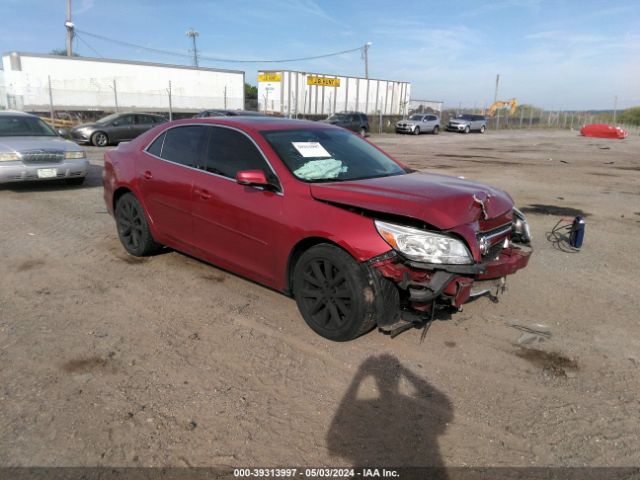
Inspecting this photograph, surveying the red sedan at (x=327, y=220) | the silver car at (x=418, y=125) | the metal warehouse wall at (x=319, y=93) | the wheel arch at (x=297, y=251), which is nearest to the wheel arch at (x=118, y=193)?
the red sedan at (x=327, y=220)

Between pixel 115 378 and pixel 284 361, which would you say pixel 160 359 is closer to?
pixel 115 378

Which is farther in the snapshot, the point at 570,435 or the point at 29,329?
the point at 29,329

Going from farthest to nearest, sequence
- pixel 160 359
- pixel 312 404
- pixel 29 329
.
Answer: pixel 29 329 < pixel 160 359 < pixel 312 404

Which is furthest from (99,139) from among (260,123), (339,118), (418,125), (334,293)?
(418,125)

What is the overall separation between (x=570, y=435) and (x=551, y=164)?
16.6m

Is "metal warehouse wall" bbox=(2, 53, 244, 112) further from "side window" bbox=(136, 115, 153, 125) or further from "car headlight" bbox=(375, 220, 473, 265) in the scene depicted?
"car headlight" bbox=(375, 220, 473, 265)

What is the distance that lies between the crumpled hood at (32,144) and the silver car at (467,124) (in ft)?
131

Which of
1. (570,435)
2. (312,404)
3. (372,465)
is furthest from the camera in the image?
(312,404)

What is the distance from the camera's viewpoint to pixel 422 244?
3344 mm

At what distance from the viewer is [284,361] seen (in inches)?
136

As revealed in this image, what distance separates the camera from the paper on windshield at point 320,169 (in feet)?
13.2

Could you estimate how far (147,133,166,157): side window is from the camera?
17.0 ft

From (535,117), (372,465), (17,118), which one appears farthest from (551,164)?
(535,117)

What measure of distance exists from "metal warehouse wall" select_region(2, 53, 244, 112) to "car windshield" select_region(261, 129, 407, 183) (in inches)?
997
